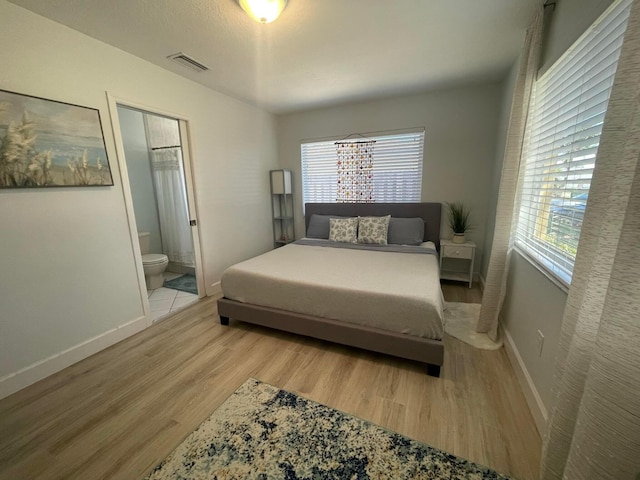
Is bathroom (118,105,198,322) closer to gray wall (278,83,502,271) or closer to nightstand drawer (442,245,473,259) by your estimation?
gray wall (278,83,502,271)

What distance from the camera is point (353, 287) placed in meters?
1.95

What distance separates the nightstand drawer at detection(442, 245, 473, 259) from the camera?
3.12 metres

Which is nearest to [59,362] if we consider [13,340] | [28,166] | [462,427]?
[13,340]

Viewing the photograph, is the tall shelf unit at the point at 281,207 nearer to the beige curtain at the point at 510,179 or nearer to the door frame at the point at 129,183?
the door frame at the point at 129,183

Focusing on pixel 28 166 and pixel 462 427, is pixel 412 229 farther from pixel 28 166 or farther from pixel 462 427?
pixel 28 166

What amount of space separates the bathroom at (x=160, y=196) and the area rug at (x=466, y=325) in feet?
10.1

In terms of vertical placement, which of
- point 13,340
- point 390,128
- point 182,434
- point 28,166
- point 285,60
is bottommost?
point 182,434

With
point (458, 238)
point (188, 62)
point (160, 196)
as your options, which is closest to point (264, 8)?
point (188, 62)

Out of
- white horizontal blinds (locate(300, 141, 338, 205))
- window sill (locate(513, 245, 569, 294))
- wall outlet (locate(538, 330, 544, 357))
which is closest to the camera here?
window sill (locate(513, 245, 569, 294))

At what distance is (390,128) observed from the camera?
138 inches

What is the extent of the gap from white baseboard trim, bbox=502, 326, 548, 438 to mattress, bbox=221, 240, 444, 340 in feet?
1.84

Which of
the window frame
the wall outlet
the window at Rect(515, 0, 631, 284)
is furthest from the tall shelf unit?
the wall outlet

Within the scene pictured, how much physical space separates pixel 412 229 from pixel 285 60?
2386 mm

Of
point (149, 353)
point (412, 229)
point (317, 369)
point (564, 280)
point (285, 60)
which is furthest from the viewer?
point (412, 229)
